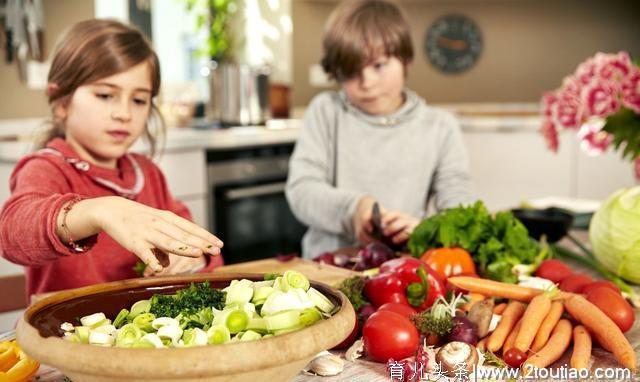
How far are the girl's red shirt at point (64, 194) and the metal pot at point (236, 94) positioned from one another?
87.3 inches

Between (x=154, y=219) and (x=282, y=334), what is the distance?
0.24 metres

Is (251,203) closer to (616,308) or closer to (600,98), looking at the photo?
(600,98)

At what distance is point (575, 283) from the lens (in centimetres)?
130

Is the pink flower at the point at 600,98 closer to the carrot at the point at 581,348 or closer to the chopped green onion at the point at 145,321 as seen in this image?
the carrot at the point at 581,348

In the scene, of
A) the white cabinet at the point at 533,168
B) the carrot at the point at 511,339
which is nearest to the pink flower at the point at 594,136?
the carrot at the point at 511,339

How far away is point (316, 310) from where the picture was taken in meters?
0.85

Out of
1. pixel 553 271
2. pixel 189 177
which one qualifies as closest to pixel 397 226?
pixel 553 271

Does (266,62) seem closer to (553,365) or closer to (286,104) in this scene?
(286,104)

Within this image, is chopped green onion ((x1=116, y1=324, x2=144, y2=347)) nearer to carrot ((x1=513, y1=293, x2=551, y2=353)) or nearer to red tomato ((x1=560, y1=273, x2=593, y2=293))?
carrot ((x1=513, y1=293, x2=551, y2=353))

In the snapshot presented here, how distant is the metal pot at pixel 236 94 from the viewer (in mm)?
3968

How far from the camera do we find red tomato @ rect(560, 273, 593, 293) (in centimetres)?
129

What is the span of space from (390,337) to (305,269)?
558 millimetres

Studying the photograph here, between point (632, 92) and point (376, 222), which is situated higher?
point (632, 92)

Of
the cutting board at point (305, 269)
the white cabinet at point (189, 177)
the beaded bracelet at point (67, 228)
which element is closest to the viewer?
the beaded bracelet at point (67, 228)
